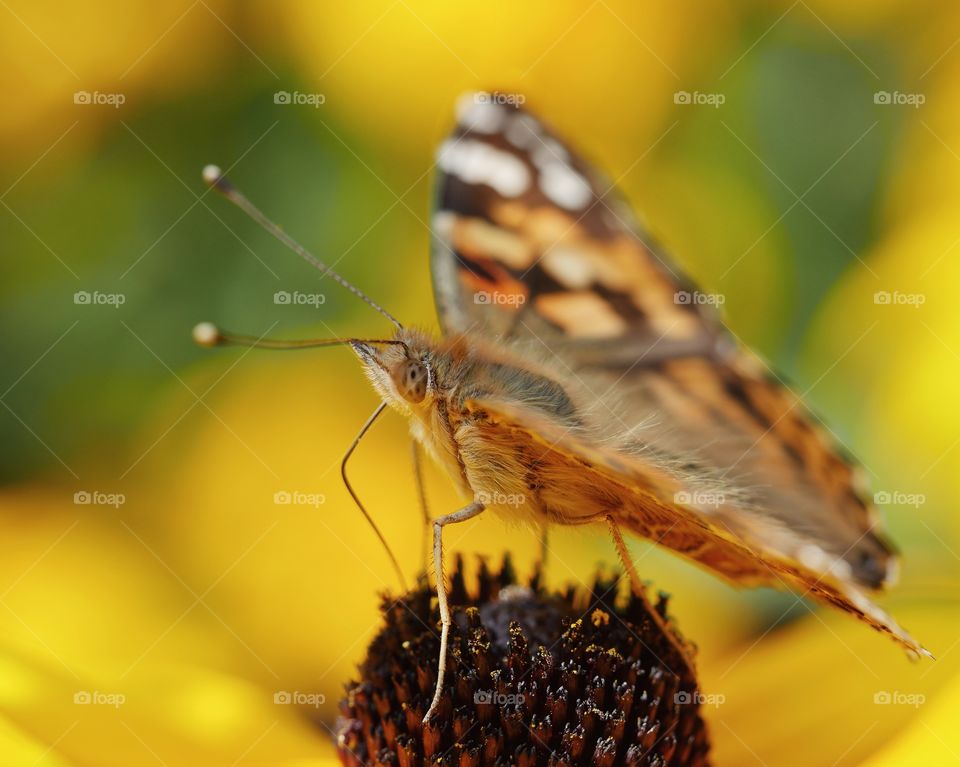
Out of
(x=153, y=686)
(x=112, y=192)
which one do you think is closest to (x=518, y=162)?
(x=112, y=192)

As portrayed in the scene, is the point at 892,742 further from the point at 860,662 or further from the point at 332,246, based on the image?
the point at 332,246

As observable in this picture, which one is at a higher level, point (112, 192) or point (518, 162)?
point (112, 192)
